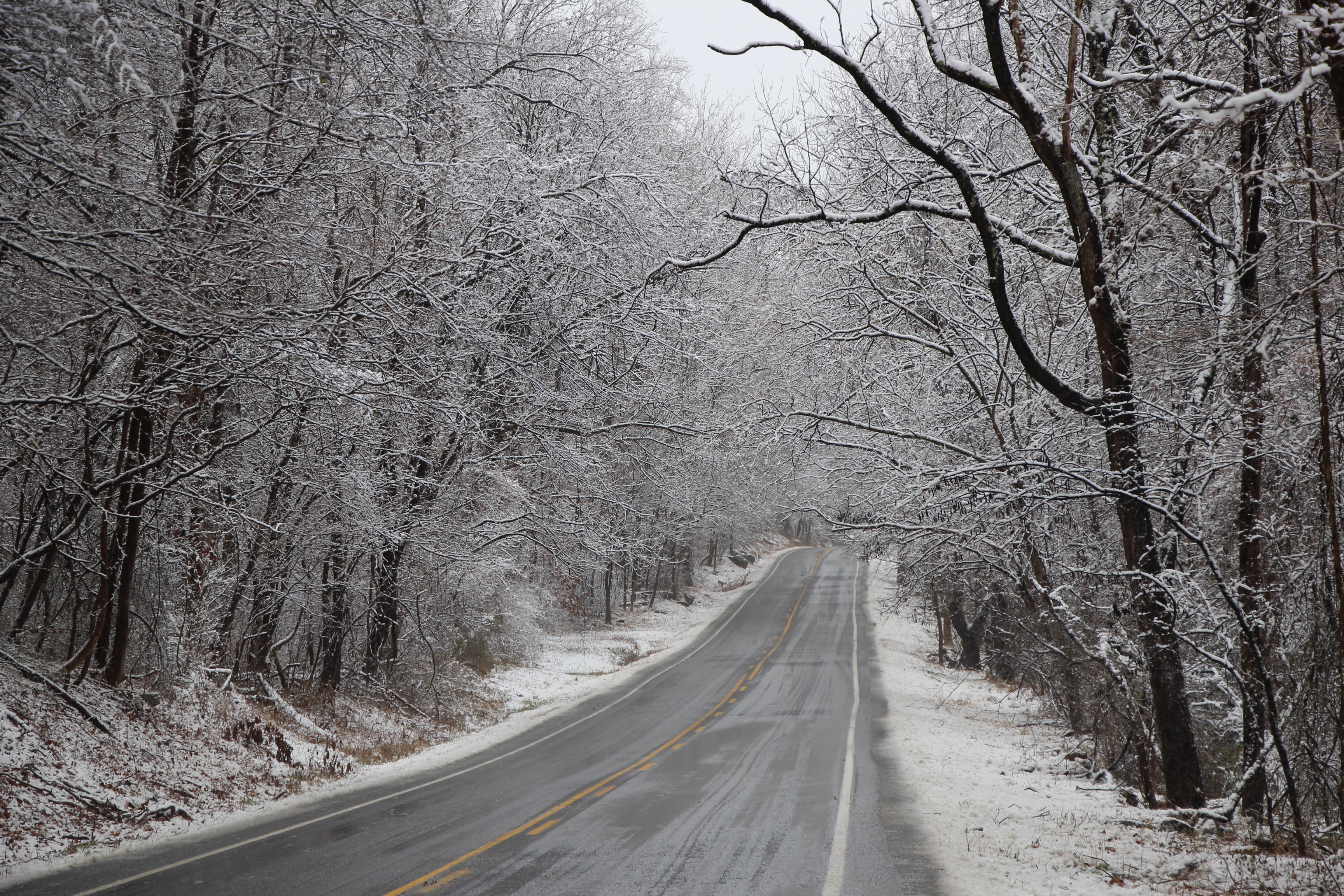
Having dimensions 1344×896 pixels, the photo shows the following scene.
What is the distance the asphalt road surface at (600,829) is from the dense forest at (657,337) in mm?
3022

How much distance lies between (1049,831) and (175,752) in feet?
31.5

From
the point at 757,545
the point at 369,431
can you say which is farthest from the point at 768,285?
the point at 757,545

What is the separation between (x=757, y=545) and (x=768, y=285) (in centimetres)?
5653

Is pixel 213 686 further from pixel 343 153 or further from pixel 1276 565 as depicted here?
pixel 1276 565

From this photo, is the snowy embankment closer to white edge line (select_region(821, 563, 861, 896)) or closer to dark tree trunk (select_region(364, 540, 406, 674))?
white edge line (select_region(821, 563, 861, 896))

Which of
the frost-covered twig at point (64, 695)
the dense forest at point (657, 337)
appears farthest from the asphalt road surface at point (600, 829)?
the dense forest at point (657, 337)

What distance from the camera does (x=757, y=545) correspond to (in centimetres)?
6975

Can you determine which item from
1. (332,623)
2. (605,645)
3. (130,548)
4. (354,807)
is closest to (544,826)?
(354,807)

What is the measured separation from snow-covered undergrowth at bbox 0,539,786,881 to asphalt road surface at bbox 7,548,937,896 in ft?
2.39

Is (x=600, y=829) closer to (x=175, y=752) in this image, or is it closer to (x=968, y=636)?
(x=175, y=752)

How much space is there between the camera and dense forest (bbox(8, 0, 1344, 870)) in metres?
5.98

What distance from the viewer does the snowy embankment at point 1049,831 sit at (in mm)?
5926

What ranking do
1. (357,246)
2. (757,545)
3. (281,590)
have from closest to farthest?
(357,246) → (281,590) → (757,545)

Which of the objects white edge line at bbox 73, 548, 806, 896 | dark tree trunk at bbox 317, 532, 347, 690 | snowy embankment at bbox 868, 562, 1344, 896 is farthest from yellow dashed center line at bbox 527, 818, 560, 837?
dark tree trunk at bbox 317, 532, 347, 690
